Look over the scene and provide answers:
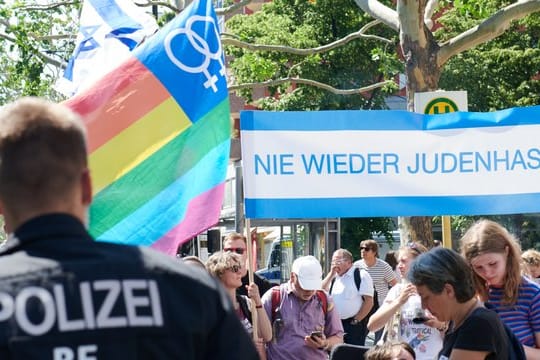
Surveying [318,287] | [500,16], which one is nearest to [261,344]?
[318,287]

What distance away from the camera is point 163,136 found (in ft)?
18.6

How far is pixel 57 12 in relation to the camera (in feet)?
76.9

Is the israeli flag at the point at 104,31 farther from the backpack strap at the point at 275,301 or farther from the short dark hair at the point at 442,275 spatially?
the short dark hair at the point at 442,275

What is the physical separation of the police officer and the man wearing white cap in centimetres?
601

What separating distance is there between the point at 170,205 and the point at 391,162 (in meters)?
2.57

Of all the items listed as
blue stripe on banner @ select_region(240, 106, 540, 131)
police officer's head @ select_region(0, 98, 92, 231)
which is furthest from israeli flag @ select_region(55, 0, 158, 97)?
police officer's head @ select_region(0, 98, 92, 231)

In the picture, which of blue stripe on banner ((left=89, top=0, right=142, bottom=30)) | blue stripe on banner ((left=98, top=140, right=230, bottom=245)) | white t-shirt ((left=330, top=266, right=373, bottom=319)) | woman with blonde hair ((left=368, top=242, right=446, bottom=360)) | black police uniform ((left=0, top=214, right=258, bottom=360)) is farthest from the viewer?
blue stripe on banner ((left=89, top=0, right=142, bottom=30))

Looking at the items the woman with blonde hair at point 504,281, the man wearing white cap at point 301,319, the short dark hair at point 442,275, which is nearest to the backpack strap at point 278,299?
the man wearing white cap at point 301,319

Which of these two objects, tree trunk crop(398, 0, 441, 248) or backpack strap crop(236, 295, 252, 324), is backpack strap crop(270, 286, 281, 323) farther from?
tree trunk crop(398, 0, 441, 248)

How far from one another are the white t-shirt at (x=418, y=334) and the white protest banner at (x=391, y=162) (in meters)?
0.66

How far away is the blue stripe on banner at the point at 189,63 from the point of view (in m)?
5.89

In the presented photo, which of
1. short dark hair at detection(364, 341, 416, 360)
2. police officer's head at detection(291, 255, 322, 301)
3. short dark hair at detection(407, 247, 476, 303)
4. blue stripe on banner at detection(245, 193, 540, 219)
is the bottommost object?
short dark hair at detection(364, 341, 416, 360)

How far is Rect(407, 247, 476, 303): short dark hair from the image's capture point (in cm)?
444

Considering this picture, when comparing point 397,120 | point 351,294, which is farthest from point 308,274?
point 351,294
